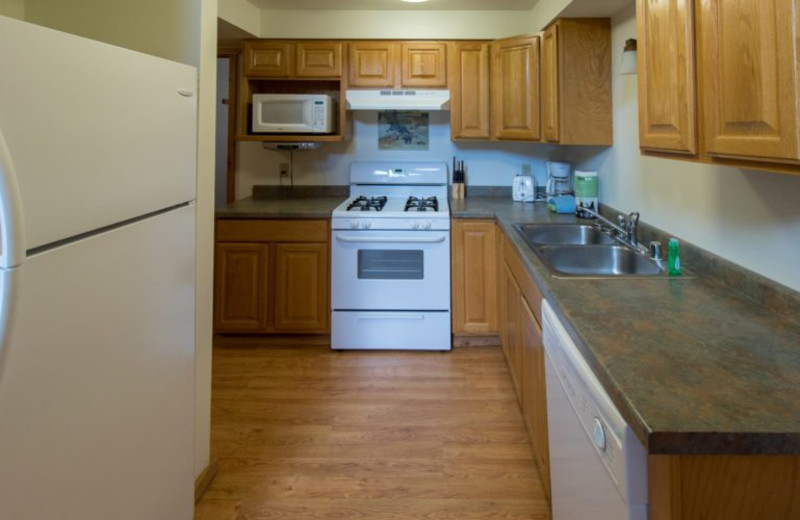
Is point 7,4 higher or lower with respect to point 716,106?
higher

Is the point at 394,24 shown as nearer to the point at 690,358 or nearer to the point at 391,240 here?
the point at 391,240

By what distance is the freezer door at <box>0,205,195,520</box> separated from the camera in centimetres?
79

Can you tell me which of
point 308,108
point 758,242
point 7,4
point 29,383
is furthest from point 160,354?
point 308,108

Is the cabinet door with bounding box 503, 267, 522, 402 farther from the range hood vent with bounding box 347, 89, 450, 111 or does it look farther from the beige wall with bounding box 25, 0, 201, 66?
the beige wall with bounding box 25, 0, 201, 66

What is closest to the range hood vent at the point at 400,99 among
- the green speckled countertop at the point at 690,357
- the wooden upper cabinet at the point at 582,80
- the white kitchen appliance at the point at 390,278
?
the white kitchen appliance at the point at 390,278

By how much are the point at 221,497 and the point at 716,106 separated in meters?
1.95

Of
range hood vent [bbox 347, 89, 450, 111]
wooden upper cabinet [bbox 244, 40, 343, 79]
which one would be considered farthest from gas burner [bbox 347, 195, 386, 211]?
wooden upper cabinet [bbox 244, 40, 343, 79]

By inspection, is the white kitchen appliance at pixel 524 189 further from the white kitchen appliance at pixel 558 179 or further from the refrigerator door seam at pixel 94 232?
the refrigerator door seam at pixel 94 232

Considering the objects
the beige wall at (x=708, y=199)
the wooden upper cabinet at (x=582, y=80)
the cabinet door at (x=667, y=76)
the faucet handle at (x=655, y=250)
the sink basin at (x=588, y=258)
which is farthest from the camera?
the wooden upper cabinet at (x=582, y=80)

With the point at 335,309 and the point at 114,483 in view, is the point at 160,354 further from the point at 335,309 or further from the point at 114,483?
the point at 335,309

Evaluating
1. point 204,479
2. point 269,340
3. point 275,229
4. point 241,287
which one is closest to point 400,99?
point 275,229

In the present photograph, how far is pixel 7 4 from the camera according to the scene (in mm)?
1658

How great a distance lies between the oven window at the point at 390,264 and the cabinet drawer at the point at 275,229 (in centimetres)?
30

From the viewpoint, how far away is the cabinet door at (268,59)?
10.9 ft
